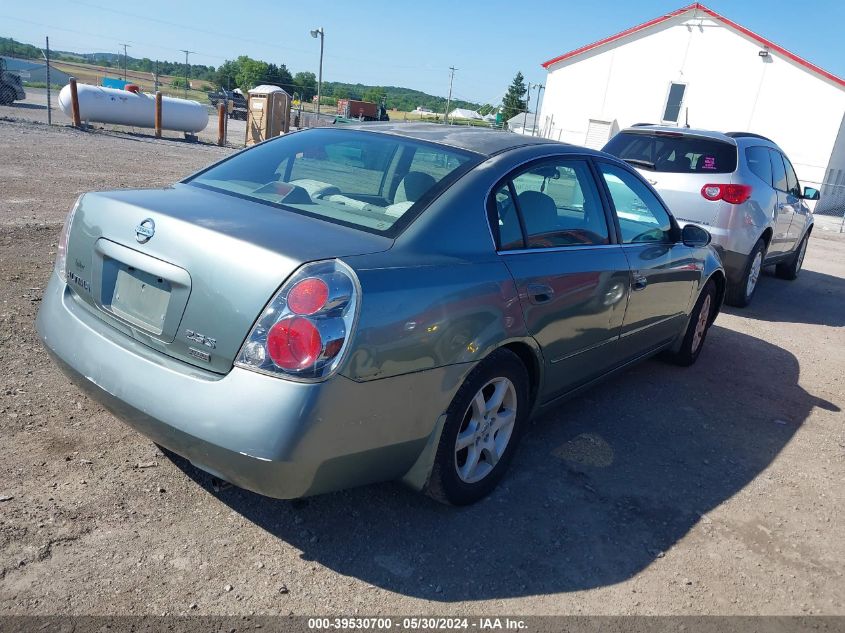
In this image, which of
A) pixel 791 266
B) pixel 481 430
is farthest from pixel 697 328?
pixel 791 266

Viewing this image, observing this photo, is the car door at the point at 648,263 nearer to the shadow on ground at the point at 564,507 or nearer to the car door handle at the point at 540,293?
the shadow on ground at the point at 564,507

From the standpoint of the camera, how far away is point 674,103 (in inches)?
1180

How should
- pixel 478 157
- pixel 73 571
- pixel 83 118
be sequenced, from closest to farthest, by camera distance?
pixel 73 571, pixel 478 157, pixel 83 118

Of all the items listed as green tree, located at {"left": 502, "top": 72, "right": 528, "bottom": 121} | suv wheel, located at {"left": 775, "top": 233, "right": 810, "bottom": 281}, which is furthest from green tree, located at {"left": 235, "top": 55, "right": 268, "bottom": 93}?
suv wheel, located at {"left": 775, "top": 233, "right": 810, "bottom": 281}

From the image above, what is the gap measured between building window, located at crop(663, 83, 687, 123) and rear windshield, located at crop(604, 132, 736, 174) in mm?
24832

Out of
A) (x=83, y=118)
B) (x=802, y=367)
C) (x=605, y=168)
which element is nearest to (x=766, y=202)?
(x=802, y=367)

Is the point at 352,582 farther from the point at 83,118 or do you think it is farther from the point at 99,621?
the point at 83,118

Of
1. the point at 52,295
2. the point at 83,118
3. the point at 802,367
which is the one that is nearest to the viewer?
the point at 52,295

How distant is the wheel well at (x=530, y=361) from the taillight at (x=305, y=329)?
964 mm

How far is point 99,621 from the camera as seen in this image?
2.26m

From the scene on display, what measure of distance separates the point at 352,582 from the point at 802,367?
196 inches

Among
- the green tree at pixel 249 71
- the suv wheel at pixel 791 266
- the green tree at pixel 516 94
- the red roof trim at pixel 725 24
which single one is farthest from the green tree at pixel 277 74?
the suv wheel at pixel 791 266

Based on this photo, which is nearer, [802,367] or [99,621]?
[99,621]

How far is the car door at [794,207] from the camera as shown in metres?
8.66
